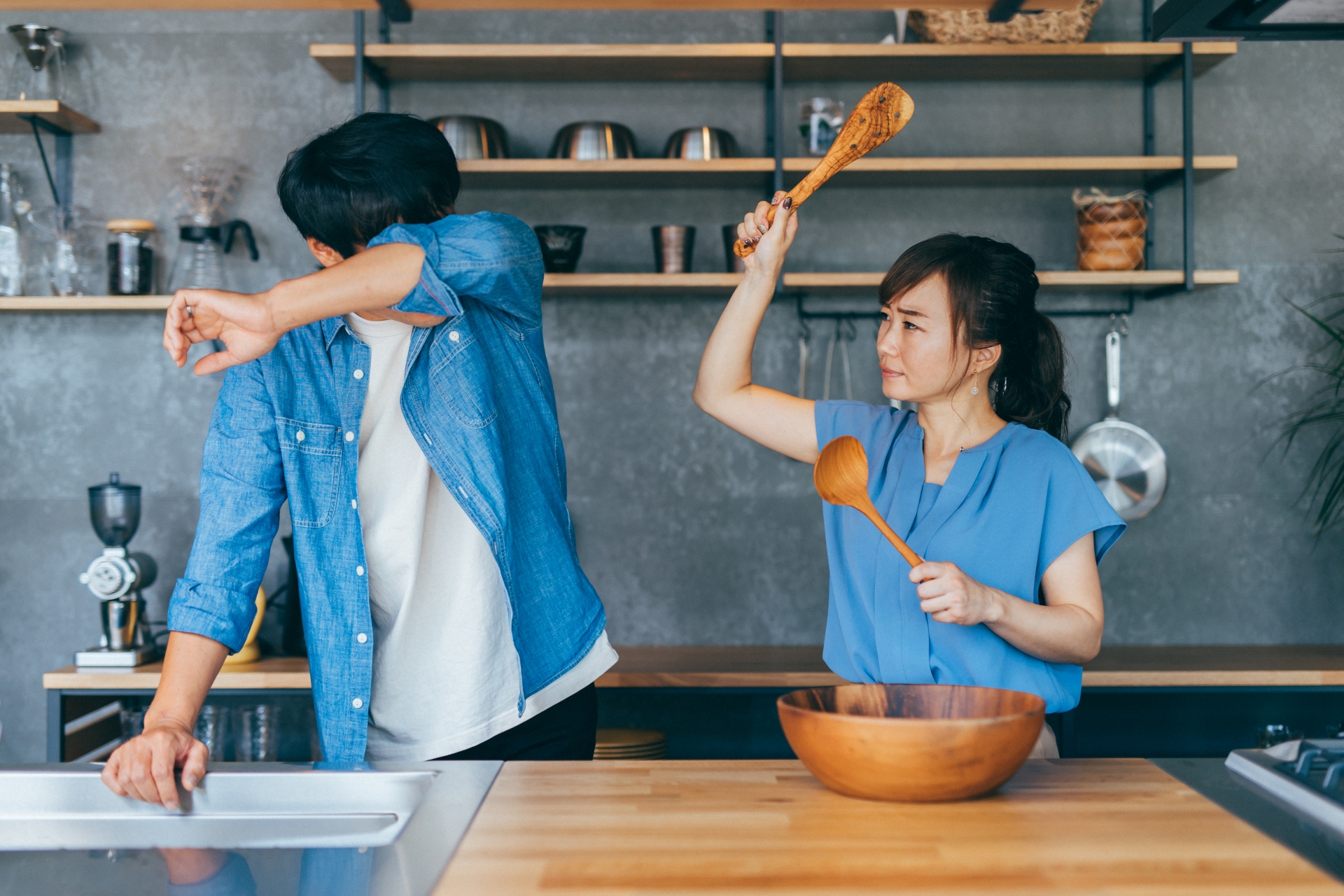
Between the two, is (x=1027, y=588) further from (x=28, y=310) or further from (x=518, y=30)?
(x=28, y=310)

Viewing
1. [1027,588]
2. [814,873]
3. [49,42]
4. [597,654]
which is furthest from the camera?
[49,42]

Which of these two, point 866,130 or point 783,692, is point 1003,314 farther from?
point 783,692

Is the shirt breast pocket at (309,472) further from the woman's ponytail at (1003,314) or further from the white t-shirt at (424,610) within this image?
the woman's ponytail at (1003,314)

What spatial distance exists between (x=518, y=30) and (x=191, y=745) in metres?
2.30

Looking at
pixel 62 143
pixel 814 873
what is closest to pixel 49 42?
pixel 62 143

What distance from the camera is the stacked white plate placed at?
2.33 metres

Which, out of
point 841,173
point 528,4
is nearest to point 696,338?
point 841,173

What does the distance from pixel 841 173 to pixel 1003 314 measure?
4.51 feet

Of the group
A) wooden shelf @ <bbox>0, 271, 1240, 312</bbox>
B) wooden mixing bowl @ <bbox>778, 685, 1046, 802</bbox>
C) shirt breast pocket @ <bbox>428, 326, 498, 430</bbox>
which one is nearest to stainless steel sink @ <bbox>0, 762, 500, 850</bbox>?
wooden mixing bowl @ <bbox>778, 685, 1046, 802</bbox>

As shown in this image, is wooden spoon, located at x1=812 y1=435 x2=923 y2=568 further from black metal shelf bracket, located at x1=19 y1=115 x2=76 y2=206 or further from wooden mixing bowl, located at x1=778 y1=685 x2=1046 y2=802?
black metal shelf bracket, located at x1=19 y1=115 x2=76 y2=206

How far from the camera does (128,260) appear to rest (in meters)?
2.66

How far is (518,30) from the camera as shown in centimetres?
284

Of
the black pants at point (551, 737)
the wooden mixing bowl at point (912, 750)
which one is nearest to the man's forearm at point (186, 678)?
the black pants at point (551, 737)

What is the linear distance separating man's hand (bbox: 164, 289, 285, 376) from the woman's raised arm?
61 centimetres
